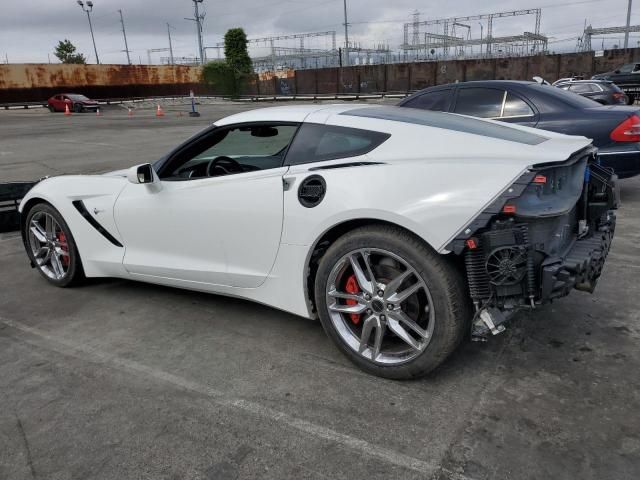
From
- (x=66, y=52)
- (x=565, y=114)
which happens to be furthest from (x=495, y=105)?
(x=66, y=52)

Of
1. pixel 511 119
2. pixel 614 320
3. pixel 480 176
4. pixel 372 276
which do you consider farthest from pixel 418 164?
pixel 511 119

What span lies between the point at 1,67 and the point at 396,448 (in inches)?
1762

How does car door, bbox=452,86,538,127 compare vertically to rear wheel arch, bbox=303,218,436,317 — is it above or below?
above

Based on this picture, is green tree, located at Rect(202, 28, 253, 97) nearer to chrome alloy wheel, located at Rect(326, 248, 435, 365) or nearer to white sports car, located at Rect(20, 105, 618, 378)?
white sports car, located at Rect(20, 105, 618, 378)

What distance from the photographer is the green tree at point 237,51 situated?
50.7 m

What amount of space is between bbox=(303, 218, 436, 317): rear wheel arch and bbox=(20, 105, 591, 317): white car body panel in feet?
0.08

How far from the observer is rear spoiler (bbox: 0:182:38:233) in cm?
581

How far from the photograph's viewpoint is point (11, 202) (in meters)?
6.44

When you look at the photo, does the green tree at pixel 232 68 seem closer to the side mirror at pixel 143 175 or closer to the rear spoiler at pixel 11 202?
the rear spoiler at pixel 11 202

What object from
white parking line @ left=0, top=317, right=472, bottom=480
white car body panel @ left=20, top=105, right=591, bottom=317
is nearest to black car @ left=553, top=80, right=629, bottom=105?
white car body panel @ left=20, top=105, right=591, bottom=317

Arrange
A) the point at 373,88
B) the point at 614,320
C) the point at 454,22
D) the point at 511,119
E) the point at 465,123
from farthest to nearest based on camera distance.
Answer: the point at 454,22 → the point at 373,88 → the point at 511,119 → the point at 614,320 → the point at 465,123

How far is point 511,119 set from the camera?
6.32 metres

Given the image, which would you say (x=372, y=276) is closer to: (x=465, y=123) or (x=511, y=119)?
(x=465, y=123)

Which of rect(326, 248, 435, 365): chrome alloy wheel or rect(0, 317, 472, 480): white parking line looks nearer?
rect(0, 317, 472, 480): white parking line
